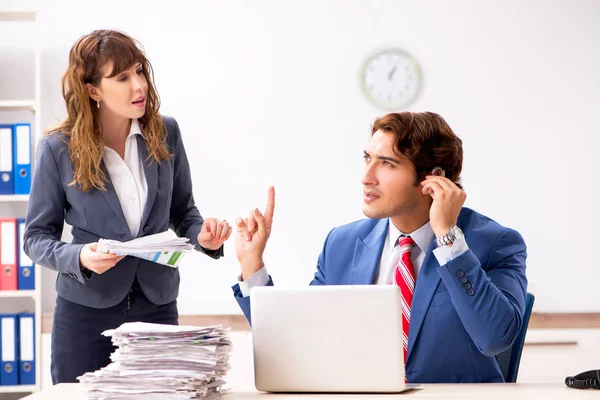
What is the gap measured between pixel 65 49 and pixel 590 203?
2959mm

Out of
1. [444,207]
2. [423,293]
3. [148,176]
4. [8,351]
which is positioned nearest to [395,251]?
[423,293]

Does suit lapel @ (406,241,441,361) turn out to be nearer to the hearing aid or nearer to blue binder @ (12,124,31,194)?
the hearing aid

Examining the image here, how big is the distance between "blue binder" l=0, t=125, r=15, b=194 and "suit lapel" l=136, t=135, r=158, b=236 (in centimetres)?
171

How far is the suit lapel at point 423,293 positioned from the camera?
1918 millimetres

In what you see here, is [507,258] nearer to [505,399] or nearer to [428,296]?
[428,296]

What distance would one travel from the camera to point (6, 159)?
12.4ft

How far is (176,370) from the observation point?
57.9 inches

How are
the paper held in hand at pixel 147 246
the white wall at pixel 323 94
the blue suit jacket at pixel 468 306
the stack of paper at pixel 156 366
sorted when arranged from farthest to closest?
the white wall at pixel 323 94, the paper held in hand at pixel 147 246, the blue suit jacket at pixel 468 306, the stack of paper at pixel 156 366

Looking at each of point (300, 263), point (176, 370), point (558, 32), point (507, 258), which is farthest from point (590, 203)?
point (176, 370)

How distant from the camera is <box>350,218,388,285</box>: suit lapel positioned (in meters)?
2.07

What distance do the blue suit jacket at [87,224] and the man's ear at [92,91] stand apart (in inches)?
6.3

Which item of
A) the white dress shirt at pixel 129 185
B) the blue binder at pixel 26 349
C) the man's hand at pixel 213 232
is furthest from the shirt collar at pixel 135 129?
the blue binder at pixel 26 349

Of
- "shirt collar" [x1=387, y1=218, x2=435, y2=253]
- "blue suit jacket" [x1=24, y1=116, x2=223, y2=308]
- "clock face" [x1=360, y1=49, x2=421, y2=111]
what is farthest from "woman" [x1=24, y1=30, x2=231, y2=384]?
"clock face" [x1=360, y1=49, x2=421, y2=111]

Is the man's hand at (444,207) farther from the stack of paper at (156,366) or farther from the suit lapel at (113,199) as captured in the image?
the suit lapel at (113,199)
